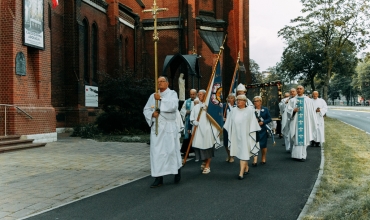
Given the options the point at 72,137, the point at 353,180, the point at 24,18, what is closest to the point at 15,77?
the point at 24,18

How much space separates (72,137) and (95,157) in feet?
24.9

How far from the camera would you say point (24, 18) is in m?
14.3

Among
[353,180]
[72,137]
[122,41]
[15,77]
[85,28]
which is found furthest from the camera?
[122,41]

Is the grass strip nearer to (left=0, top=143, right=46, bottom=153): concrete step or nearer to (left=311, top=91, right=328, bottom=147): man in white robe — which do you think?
(left=311, top=91, right=328, bottom=147): man in white robe

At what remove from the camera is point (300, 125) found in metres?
10.5

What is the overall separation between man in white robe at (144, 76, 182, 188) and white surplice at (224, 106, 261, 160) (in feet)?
4.73

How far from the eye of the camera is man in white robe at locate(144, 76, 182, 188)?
7.02m

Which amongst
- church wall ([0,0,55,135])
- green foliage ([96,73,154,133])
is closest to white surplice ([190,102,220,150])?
church wall ([0,0,55,135])

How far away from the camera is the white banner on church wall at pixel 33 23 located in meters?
14.4

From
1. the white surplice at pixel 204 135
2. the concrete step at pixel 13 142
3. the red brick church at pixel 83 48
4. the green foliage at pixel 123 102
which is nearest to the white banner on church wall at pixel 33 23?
the red brick church at pixel 83 48

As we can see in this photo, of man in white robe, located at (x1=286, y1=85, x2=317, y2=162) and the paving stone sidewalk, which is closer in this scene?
the paving stone sidewalk

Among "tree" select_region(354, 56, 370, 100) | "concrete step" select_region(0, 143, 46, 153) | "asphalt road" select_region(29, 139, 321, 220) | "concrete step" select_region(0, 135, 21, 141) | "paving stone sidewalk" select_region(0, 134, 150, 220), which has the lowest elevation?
"paving stone sidewalk" select_region(0, 134, 150, 220)

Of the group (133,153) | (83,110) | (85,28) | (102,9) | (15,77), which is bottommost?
(133,153)

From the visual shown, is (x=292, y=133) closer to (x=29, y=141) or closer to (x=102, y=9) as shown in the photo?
(x=29, y=141)
